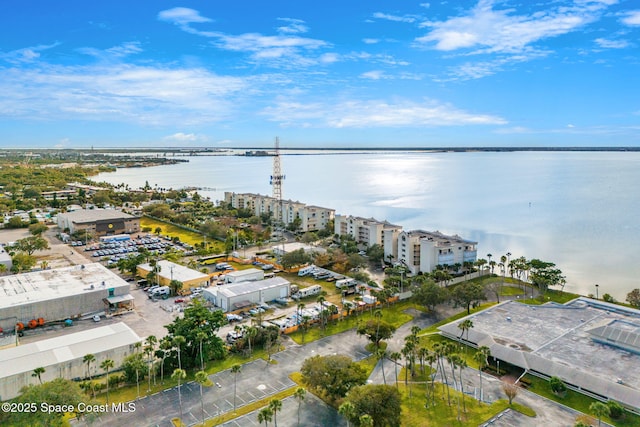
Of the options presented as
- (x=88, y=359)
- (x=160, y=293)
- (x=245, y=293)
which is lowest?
(x=160, y=293)

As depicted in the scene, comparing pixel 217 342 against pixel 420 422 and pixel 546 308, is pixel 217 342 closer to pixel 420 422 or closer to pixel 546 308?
pixel 420 422

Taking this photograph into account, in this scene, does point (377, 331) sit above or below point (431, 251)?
below

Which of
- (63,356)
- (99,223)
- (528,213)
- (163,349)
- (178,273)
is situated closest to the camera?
(63,356)

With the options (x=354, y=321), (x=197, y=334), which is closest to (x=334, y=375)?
(x=197, y=334)

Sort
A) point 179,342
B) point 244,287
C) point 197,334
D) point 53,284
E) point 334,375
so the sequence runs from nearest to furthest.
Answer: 1. point 334,375
2. point 179,342
3. point 197,334
4. point 53,284
5. point 244,287

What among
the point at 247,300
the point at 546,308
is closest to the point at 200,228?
the point at 247,300

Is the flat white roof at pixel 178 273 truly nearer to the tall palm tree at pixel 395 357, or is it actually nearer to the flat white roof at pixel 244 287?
the flat white roof at pixel 244 287

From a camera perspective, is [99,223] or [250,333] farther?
[99,223]

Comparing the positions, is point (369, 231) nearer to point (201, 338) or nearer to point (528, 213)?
point (201, 338)
